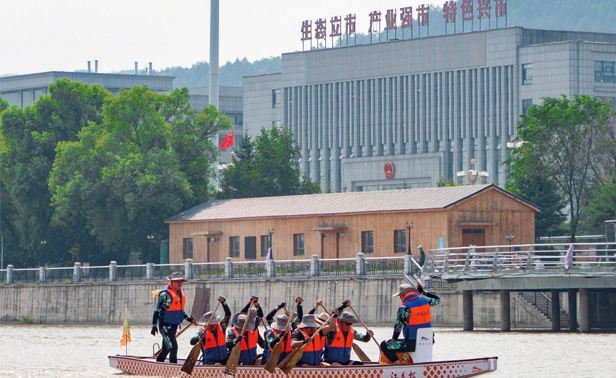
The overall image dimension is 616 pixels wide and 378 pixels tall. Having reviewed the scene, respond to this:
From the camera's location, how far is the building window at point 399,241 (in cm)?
6275

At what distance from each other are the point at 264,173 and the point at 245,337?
54540mm

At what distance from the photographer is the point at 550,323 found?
181ft

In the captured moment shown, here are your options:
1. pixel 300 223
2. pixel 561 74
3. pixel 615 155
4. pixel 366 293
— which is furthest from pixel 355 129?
pixel 366 293

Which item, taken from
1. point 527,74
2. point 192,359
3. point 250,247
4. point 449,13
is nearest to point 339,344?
point 192,359

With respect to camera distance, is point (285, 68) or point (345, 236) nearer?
point (345, 236)

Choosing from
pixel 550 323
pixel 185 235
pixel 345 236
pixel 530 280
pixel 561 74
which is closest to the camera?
pixel 530 280

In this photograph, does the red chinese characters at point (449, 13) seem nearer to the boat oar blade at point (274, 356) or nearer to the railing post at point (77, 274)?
the railing post at point (77, 274)

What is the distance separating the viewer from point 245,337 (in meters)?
31.8

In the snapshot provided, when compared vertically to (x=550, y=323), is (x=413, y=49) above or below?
above

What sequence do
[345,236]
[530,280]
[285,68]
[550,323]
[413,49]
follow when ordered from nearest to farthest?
1. [530,280]
2. [550,323]
3. [345,236]
4. [413,49]
5. [285,68]

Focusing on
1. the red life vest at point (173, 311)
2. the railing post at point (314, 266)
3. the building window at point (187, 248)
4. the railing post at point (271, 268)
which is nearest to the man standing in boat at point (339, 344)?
the red life vest at point (173, 311)

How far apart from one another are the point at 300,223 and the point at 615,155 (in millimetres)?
22270

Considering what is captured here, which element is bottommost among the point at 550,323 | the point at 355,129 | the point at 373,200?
the point at 550,323

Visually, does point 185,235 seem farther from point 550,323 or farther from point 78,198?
point 550,323
